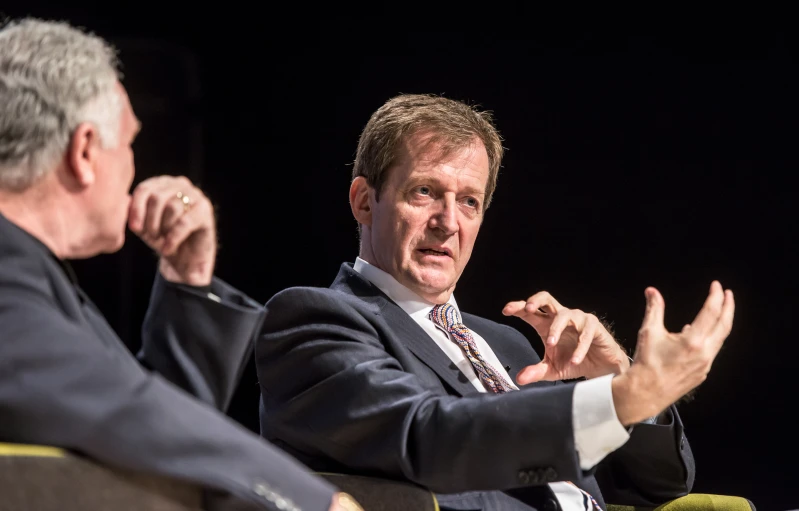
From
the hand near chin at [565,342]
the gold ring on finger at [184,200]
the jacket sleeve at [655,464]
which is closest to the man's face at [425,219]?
the hand near chin at [565,342]

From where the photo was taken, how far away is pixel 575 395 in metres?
1.79

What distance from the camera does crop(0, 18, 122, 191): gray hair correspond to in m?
1.31

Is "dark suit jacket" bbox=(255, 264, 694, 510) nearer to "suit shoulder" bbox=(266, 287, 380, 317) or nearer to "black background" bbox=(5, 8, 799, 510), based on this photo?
"suit shoulder" bbox=(266, 287, 380, 317)

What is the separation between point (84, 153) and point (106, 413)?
0.41 metres

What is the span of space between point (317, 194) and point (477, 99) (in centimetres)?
74

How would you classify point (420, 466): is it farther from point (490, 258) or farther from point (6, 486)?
point (490, 258)

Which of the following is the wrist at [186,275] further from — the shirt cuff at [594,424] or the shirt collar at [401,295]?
the shirt collar at [401,295]

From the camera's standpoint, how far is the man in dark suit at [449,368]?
5.87 feet

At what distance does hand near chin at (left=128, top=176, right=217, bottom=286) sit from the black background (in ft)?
7.79

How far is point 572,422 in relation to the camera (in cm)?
177

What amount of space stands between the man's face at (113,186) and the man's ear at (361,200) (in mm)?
1113

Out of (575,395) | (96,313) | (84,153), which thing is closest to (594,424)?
(575,395)

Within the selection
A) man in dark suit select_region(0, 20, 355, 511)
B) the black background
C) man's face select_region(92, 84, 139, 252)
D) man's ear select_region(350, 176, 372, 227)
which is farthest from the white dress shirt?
the black background

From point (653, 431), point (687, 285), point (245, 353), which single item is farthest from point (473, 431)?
point (687, 285)
